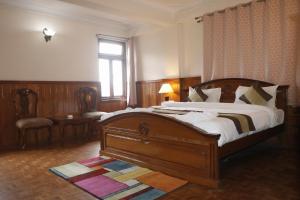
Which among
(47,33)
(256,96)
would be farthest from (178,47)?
(47,33)

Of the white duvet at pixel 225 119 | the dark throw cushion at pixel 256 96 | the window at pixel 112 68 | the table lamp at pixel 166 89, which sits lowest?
the white duvet at pixel 225 119

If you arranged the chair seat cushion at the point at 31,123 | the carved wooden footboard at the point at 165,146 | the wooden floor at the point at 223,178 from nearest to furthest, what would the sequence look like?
1. the wooden floor at the point at 223,178
2. the carved wooden footboard at the point at 165,146
3. the chair seat cushion at the point at 31,123

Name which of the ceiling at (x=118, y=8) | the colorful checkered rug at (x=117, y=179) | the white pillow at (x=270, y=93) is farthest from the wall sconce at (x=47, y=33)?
the white pillow at (x=270, y=93)

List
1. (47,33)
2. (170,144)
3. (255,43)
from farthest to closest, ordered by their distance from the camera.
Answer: (47,33) → (255,43) → (170,144)

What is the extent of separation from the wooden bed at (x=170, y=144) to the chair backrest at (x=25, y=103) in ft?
6.03

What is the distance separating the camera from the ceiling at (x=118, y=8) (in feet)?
14.6

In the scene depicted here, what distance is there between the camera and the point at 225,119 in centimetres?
276

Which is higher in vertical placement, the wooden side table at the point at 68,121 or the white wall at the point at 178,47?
the white wall at the point at 178,47

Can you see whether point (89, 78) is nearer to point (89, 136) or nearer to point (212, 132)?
point (89, 136)

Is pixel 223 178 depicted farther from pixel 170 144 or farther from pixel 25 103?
pixel 25 103

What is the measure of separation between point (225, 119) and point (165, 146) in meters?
0.76

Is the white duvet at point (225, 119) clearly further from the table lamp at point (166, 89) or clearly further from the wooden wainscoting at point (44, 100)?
the wooden wainscoting at point (44, 100)

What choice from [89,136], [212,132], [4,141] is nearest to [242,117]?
[212,132]

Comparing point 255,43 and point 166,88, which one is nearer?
point 255,43
